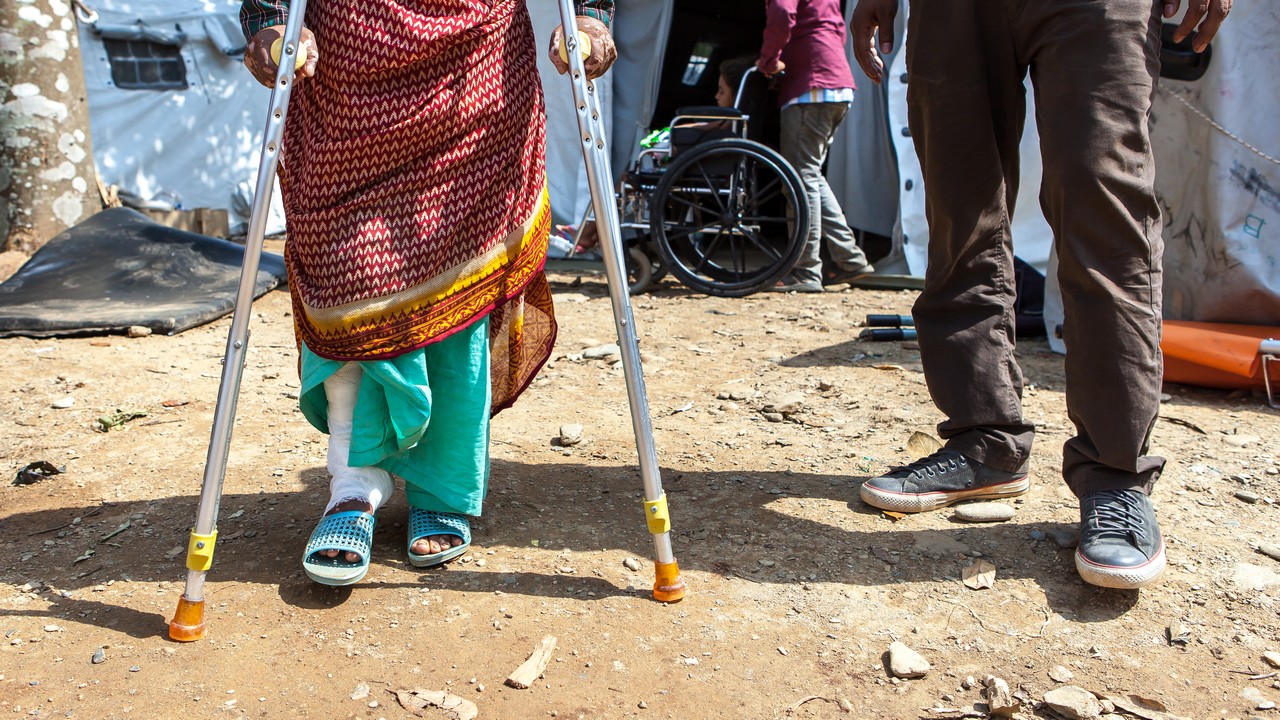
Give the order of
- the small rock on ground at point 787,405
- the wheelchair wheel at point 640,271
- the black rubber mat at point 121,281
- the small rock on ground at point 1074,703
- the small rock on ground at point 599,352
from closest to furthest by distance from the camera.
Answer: the small rock on ground at point 1074,703 → the small rock on ground at point 787,405 → the small rock on ground at point 599,352 → the black rubber mat at point 121,281 → the wheelchair wheel at point 640,271

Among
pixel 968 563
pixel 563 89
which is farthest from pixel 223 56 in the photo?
pixel 968 563

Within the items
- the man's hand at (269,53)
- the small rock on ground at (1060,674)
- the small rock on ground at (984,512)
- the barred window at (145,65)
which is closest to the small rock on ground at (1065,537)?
the small rock on ground at (984,512)

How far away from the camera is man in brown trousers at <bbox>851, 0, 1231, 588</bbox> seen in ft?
6.63

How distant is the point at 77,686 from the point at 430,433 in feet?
2.75

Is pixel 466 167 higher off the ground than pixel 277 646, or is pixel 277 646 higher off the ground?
pixel 466 167

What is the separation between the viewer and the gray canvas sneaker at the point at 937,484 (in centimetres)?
243

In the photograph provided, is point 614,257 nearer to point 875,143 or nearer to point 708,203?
point 708,203

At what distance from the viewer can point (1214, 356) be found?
11.5 ft

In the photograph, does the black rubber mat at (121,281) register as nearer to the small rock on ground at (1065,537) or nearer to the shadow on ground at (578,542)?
the shadow on ground at (578,542)

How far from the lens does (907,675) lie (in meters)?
1.78

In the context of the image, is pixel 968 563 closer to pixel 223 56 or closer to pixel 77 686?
pixel 77 686

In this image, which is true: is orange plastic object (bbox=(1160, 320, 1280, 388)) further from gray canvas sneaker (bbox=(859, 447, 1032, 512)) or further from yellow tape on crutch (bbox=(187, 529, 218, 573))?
yellow tape on crutch (bbox=(187, 529, 218, 573))

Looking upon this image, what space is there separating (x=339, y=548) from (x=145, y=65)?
10.0 meters

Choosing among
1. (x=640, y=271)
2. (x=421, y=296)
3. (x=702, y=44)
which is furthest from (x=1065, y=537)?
(x=702, y=44)
